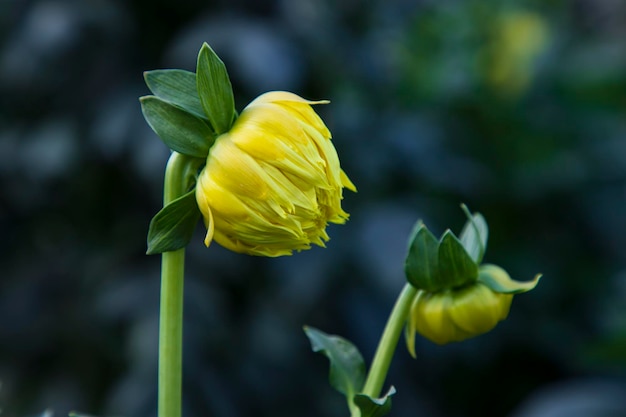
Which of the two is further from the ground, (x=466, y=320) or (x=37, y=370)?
(x=37, y=370)

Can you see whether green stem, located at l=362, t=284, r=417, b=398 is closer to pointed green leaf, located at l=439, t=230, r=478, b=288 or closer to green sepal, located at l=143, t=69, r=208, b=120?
pointed green leaf, located at l=439, t=230, r=478, b=288

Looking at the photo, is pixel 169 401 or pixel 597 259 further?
pixel 597 259

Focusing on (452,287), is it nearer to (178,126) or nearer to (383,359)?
(383,359)

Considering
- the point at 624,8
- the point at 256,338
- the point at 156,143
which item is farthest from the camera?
the point at 624,8

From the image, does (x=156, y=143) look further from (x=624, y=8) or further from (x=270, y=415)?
(x=624, y=8)

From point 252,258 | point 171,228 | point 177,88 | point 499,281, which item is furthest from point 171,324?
point 252,258

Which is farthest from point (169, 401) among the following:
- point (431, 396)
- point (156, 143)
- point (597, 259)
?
point (597, 259)

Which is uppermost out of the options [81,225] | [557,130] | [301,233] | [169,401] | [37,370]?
[557,130]

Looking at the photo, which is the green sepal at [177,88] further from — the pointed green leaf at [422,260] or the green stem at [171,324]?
the pointed green leaf at [422,260]

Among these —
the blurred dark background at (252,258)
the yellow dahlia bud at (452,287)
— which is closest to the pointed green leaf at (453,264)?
the yellow dahlia bud at (452,287)
